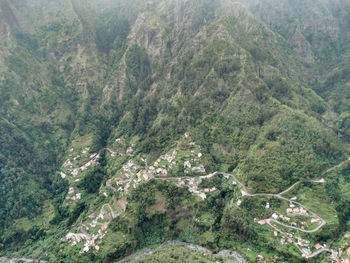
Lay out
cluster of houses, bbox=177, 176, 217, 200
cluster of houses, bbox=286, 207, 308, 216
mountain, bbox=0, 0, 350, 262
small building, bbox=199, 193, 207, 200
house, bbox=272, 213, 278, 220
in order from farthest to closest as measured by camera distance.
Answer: cluster of houses, bbox=177, 176, 217, 200 < small building, bbox=199, 193, 207, 200 < mountain, bbox=0, 0, 350, 262 < house, bbox=272, 213, 278, 220 < cluster of houses, bbox=286, 207, 308, 216

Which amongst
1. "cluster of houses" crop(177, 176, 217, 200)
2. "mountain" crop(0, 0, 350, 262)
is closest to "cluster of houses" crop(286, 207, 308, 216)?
"mountain" crop(0, 0, 350, 262)

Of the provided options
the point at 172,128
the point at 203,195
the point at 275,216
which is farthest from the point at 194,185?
the point at 172,128

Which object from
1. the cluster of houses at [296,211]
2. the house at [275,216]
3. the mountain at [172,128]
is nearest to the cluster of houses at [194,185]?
the mountain at [172,128]

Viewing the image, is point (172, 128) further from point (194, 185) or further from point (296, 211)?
point (296, 211)

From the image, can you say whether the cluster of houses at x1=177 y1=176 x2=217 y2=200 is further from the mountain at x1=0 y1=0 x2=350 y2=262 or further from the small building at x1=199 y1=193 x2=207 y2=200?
the mountain at x1=0 y1=0 x2=350 y2=262

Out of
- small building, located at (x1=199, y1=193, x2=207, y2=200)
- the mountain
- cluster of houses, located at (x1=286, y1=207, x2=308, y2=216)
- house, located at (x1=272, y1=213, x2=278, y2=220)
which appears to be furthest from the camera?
small building, located at (x1=199, y1=193, x2=207, y2=200)

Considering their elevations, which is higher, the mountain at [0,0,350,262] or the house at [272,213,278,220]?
the mountain at [0,0,350,262]

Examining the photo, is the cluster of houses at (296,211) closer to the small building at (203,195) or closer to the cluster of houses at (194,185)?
the cluster of houses at (194,185)

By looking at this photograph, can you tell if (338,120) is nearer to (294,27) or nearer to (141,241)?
(294,27)
